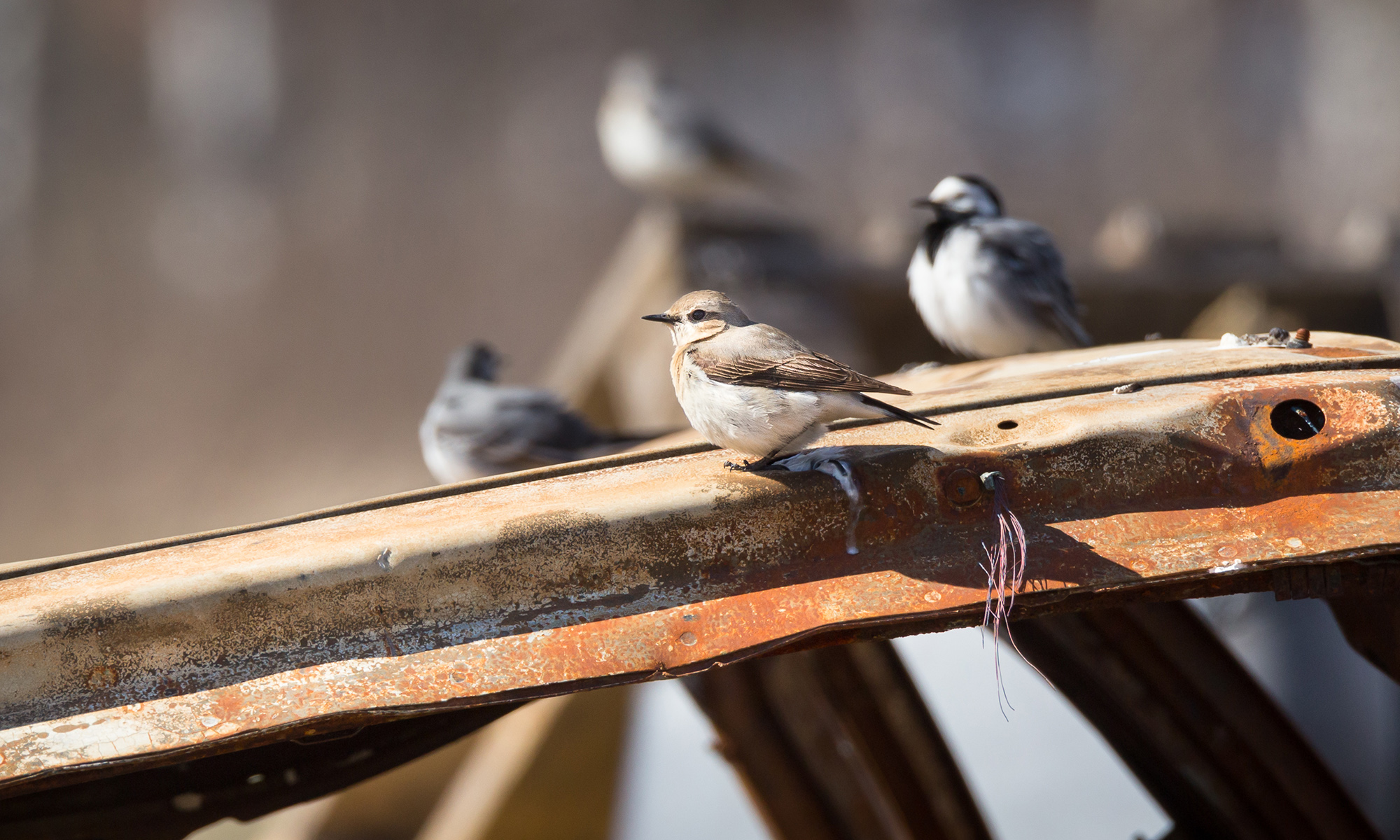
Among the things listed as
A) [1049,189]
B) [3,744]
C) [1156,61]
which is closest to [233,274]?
[1049,189]

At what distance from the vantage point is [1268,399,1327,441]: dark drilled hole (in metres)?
2.25

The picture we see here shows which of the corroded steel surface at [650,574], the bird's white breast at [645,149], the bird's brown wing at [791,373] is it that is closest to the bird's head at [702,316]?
the bird's brown wing at [791,373]

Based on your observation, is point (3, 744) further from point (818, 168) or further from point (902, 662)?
point (818, 168)

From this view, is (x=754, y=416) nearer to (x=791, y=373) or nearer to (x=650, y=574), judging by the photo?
(x=791, y=373)

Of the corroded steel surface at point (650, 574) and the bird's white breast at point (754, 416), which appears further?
the bird's white breast at point (754, 416)

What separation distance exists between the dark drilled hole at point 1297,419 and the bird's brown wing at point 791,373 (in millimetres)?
837

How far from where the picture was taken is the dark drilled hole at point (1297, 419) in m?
2.25

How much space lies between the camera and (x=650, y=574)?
7.23ft

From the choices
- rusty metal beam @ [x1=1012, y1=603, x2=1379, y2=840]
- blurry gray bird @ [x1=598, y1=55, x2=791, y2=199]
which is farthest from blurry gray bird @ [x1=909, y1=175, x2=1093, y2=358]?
blurry gray bird @ [x1=598, y1=55, x2=791, y2=199]

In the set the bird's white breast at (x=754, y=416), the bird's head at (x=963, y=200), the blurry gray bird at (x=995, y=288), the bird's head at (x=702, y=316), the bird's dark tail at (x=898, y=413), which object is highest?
the bird's head at (x=963, y=200)

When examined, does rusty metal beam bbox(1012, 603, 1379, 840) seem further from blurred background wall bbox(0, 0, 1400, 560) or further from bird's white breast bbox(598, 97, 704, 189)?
blurred background wall bbox(0, 0, 1400, 560)

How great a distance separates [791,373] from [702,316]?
60 centimetres

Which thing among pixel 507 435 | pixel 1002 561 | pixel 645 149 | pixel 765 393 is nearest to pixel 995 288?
pixel 507 435

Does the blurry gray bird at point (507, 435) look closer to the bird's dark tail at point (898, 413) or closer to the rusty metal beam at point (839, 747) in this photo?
the rusty metal beam at point (839, 747)
